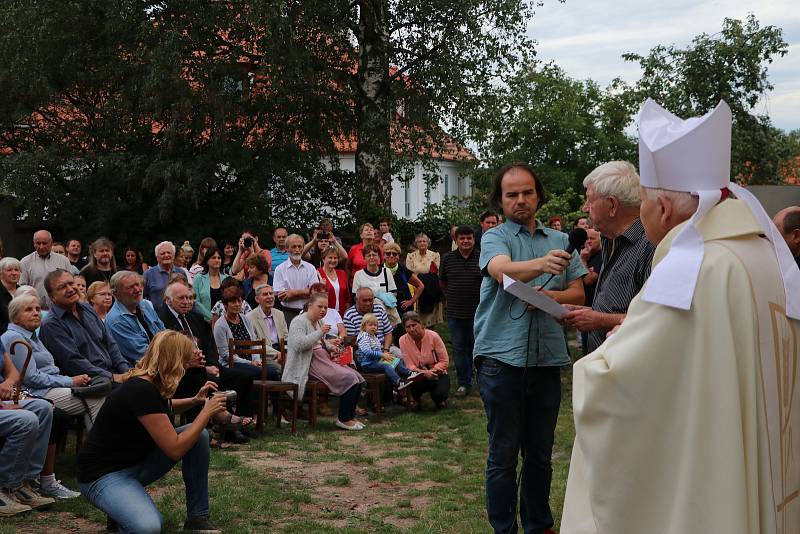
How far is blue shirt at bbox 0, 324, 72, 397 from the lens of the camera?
7.25m

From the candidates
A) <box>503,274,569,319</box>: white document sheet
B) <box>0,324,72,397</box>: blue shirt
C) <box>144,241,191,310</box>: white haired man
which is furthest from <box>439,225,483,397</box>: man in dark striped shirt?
<box>503,274,569,319</box>: white document sheet

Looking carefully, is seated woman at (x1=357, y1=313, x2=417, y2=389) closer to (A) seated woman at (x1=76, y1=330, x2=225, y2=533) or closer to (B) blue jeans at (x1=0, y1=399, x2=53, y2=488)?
(B) blue jeans at (x1=0, y1=399, x2=53, y2=488)

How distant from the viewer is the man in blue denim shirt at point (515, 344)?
4949mm

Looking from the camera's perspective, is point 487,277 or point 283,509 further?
point 283,509

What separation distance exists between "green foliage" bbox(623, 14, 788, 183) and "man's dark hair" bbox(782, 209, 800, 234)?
18.0m

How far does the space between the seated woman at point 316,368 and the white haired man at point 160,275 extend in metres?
1.51

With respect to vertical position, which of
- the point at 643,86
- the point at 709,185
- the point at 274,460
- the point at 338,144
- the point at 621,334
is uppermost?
the point at 643,86

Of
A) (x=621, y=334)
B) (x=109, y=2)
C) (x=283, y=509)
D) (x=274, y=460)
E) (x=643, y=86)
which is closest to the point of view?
(x=621, y=334)

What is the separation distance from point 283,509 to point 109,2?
12.9 metres

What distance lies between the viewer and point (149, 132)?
19422 millimetres

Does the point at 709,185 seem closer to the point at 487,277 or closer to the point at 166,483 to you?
the point at 487,277

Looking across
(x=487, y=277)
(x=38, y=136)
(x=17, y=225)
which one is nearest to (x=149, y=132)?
(x=38, y=136)

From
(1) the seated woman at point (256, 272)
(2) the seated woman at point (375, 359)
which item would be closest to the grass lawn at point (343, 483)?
(2) the seated woman at point (375, 359)

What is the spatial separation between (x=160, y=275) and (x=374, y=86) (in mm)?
9018
